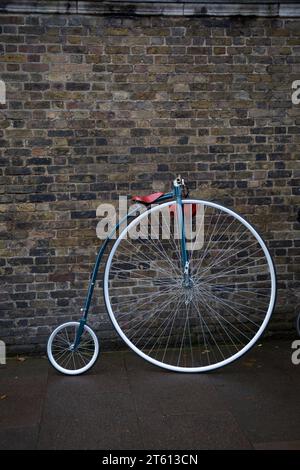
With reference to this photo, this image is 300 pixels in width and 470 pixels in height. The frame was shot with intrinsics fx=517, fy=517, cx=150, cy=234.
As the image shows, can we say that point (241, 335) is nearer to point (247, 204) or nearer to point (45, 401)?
point (247, 204)

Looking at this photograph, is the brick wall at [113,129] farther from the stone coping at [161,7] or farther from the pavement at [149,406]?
the pavement at [149,406]

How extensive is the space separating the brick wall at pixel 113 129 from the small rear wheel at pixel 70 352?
18 centimetres

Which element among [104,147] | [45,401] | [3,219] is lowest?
Result: [45,401]

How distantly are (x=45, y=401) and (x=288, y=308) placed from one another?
8.19ft

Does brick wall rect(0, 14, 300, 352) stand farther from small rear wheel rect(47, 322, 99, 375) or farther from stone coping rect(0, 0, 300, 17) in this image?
small rear wheel rect(47, 322, 99, 375)

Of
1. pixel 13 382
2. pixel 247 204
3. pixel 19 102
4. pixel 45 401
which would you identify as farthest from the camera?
pixel 247 204

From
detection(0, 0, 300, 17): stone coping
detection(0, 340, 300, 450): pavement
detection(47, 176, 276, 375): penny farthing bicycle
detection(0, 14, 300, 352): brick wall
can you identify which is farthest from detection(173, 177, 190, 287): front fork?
detection(0, 0, 300, 17): stone coping

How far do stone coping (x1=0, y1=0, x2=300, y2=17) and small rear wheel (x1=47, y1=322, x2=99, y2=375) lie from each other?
2742 mm

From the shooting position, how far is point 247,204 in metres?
4.89

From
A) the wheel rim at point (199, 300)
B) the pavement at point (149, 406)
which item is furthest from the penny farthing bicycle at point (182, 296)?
the pavement at point (149, 406)

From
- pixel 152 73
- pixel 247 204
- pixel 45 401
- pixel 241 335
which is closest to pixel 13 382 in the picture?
pixel 45 401

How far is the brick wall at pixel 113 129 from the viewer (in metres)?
4.59

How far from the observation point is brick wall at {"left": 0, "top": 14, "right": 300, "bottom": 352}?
459cm

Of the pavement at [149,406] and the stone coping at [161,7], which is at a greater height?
the stone coping at [161,7]
